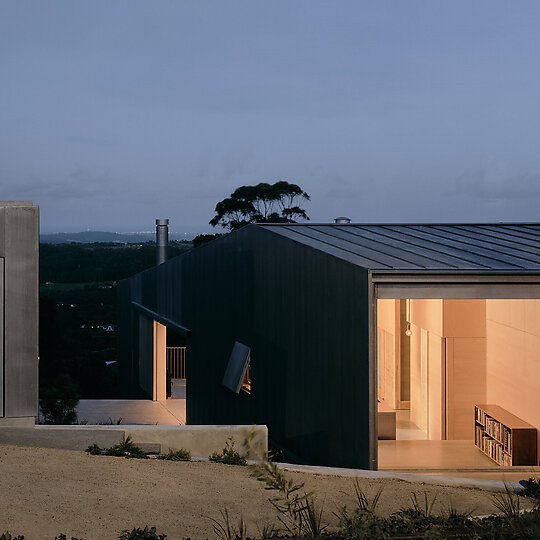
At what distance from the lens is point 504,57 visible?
55.9 metres

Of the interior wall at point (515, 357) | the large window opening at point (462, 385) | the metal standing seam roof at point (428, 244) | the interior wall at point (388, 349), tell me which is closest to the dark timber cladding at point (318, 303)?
the metal standing seam roof at point (428, 244)

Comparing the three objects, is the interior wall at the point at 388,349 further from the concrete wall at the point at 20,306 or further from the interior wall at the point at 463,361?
the concrete wall at the point at 20,306

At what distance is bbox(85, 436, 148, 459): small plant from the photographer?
8.84 meters

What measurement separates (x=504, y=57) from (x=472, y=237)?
48218 mm

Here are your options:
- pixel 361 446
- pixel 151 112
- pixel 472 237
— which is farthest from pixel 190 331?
pixel 151 112

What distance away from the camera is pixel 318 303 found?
34.3ft

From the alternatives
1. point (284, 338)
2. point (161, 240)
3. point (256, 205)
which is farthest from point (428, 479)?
point (256, 205)

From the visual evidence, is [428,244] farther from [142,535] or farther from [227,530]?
[142,535]

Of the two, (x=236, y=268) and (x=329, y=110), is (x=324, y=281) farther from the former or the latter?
(x=329, y=110)

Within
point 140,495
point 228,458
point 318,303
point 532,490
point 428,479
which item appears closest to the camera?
point 140,495

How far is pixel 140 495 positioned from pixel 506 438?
5.89 meters

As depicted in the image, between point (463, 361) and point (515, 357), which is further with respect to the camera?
point (463, 361)

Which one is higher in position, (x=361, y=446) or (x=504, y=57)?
(x=504, y=57)

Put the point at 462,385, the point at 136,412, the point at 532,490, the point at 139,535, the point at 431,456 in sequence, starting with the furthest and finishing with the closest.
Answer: the point at 136,412, the point at 462,385, the point at 431,456, the point at 532,490, the point at 139,535
